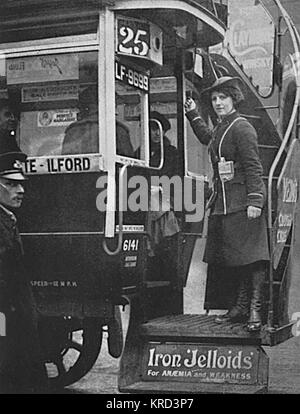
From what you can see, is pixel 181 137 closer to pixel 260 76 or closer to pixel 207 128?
pixel 207 128

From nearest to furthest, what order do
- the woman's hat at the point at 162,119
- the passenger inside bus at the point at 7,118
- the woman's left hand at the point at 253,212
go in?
1. the woman's left hand at the point at 253,212
2. the woman's hat at the point at 162,119
3. the passenger inside bus at the point at 7,118

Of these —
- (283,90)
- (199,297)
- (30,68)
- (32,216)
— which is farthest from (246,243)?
(30,68)

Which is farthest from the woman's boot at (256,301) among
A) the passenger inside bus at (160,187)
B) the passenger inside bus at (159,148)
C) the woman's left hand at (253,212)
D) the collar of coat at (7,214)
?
the collar of coat at (7,214)

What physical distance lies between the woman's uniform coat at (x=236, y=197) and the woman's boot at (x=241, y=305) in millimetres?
98

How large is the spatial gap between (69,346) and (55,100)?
125cm

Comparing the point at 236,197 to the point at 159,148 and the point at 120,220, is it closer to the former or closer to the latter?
the point at 159,148

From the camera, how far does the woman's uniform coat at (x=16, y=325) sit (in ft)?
15.0

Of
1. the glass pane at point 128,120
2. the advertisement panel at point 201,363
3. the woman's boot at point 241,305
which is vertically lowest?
the advertisement panel at point 201,363

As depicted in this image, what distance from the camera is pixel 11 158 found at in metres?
4.54

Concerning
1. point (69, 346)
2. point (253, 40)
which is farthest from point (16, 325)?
point (253, 40)

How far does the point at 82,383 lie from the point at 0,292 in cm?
62

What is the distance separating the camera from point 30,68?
14.7 ft

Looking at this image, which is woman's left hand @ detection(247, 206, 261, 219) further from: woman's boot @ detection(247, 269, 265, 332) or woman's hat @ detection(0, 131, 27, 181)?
woman's hat @ detection(0, 131, 27, 181)

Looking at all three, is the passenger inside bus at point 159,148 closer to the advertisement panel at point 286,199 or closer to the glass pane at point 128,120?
the glass pane at point 128,120
